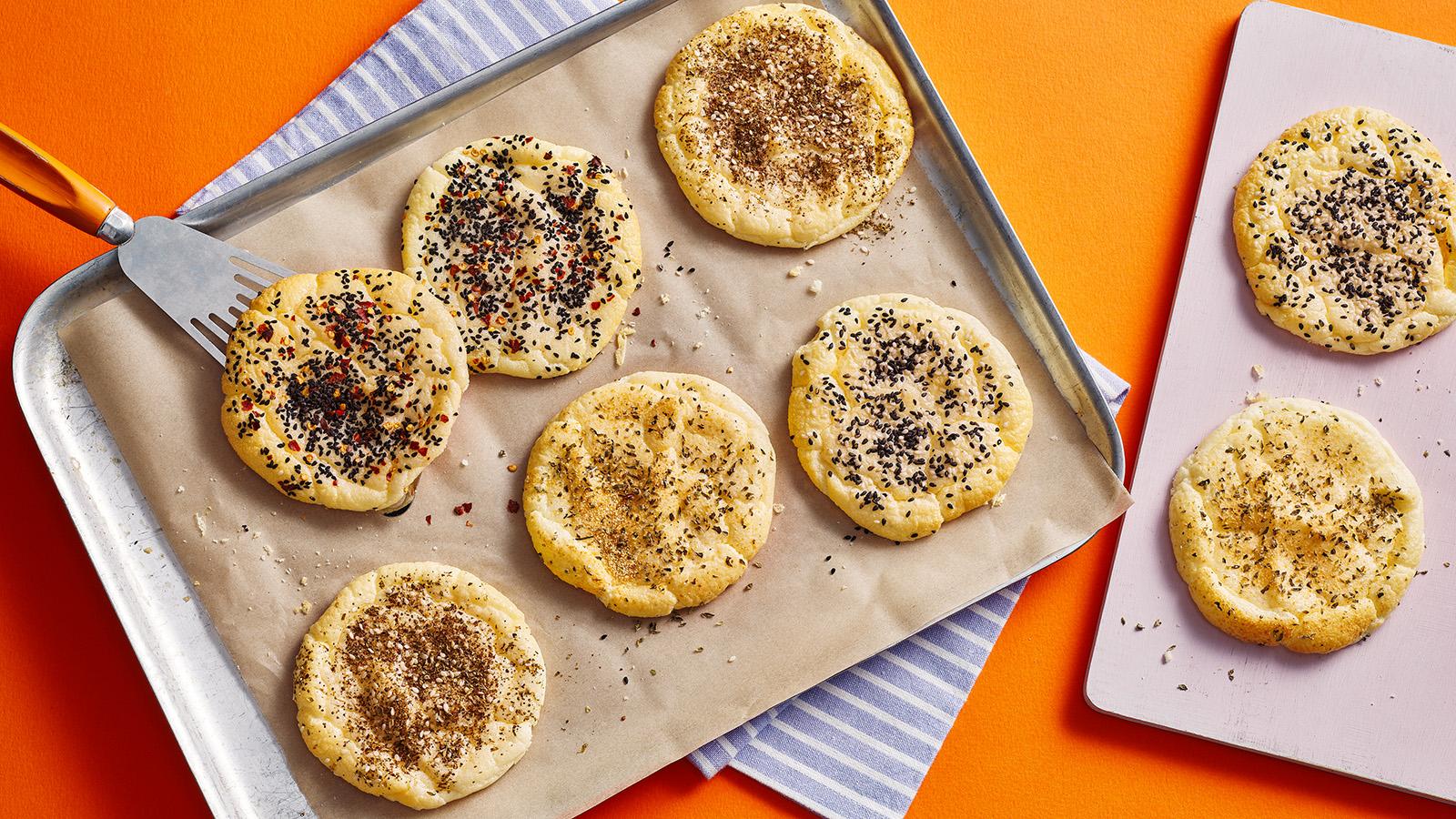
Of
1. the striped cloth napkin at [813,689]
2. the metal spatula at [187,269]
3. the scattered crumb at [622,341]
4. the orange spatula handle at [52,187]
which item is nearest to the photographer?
the orange spatula handle at [52,187]

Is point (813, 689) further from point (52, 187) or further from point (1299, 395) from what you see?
point (52, 187)

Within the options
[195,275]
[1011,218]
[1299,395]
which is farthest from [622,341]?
[1299,395]

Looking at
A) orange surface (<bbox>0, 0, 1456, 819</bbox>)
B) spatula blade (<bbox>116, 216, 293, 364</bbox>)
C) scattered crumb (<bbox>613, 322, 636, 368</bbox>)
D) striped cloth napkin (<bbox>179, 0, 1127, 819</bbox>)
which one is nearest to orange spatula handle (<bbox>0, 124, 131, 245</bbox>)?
spatula blade (<bbox>116, 216, 293, 364</bbox>)

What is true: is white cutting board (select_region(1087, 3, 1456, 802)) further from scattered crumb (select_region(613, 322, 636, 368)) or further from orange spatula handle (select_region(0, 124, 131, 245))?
orange spatula handle (select_region(0, 124, 131, 245))

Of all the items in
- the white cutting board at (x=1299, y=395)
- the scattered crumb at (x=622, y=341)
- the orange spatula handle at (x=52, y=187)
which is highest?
the orange spatula handle at (x=52, y=187)

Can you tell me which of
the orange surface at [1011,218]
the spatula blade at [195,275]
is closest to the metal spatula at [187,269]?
the spatula blade at [195,275]

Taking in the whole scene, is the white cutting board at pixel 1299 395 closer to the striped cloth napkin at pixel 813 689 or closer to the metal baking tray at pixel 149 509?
the striped cloth napkin at pixel 813 689

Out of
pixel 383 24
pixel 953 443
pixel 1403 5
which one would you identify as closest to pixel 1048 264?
pixel 953 443
